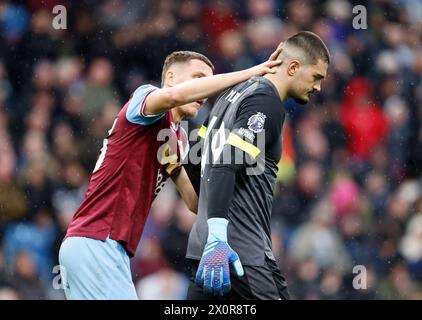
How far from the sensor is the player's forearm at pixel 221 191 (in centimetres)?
414

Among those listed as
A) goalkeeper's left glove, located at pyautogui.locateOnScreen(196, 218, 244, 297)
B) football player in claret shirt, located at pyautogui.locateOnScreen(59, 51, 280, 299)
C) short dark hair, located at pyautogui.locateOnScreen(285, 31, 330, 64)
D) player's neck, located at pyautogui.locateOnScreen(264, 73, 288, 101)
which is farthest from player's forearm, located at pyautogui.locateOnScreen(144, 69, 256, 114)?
goalkeeper's left glove, located at pyautogui.locateOnScreen(196, 218, 244, 297)

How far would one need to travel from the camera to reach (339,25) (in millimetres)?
10500

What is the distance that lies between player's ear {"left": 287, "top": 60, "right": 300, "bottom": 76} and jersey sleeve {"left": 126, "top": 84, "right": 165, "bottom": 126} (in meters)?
0.71

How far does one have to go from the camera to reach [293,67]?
4562 mm

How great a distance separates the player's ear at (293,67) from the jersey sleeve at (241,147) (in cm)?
37

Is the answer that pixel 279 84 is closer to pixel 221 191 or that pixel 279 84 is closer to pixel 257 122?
pixel 257 122

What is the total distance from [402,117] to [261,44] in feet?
5.91

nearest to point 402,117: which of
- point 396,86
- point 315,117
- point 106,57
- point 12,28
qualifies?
point 396,86

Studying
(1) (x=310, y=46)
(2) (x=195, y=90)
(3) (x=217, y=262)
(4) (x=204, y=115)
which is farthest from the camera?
(4) (x=204, y=115)

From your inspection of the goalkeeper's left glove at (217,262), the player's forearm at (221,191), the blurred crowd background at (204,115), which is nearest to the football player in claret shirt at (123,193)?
the player's forearm at (221,191)

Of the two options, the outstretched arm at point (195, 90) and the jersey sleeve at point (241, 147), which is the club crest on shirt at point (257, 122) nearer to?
the jersey sleeve at point (241, 147)

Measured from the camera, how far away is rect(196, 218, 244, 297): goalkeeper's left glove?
4.03 metres

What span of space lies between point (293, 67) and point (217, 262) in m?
1.17

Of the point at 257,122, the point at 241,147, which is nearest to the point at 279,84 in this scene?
the point at 257,122
